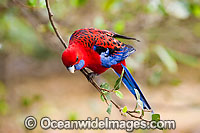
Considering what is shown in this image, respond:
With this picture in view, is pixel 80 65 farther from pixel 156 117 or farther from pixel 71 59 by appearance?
pixel 156 117

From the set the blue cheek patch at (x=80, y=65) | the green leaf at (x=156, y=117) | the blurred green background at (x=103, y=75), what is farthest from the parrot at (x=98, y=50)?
the blurred green background at (x=103, y=75)

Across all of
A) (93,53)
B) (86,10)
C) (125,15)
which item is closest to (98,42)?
(93,53)

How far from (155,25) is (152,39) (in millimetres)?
679

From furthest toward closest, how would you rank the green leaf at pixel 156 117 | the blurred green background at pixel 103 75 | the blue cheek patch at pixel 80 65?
the blurred green background at pixel 103 75 < the blue cheek patch at pixel 80 65 < the green leaf at pixel 156 117

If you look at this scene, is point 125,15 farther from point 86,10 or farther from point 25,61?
point 25,61

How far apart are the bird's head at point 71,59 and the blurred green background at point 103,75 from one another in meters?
0.92

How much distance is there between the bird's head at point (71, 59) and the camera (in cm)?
142

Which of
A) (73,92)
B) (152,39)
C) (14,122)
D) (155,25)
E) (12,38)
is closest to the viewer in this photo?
(14,122)

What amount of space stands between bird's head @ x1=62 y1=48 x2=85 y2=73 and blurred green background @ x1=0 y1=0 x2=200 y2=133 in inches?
36.3

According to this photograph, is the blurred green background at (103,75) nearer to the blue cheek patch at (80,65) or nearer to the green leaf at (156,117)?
the blue cheek patch at (80,65)

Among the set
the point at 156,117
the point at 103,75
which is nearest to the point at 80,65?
the point at 156,117

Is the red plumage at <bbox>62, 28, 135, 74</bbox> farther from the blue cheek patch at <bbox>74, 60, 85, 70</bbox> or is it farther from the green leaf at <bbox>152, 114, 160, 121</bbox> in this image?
the green leaf at <bbox>152, 114, 160, 121</bbox>

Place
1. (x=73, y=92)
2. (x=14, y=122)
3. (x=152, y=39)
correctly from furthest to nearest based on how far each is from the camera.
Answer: (x=73, y=92)
(x=152, y=39)
(x=14, y=122)

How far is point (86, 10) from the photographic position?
474cm
